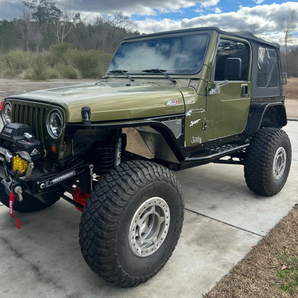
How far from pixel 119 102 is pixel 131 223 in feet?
3.18

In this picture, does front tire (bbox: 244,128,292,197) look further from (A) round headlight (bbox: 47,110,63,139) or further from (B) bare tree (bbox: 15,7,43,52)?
(B) bare tree (bbox: 15,7,43,52)

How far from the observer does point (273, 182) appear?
13.7 feet

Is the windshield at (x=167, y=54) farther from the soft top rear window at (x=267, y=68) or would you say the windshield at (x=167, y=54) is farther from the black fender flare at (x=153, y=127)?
the soft top rear window at (x=267, y=68)

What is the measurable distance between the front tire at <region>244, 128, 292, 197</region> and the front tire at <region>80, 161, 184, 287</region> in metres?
1.73

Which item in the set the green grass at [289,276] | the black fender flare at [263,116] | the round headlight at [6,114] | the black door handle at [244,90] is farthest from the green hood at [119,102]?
the green grass at [289,276]

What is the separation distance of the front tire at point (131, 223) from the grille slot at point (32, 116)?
700 mm

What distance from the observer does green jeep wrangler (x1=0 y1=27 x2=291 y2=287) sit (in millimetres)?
2287

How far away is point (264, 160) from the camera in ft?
13.0

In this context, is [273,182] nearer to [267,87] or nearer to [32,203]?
[267,87]

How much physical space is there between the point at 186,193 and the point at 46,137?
2.50 m

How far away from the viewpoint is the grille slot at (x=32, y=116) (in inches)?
99.0

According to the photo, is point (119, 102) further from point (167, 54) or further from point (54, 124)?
point (167, 54)

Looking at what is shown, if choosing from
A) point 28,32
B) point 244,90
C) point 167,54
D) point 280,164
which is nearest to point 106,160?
point 167,54

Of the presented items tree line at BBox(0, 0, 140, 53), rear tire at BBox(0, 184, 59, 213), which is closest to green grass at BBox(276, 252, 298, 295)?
rear tire at BBox(0, 184, 59, 213)
